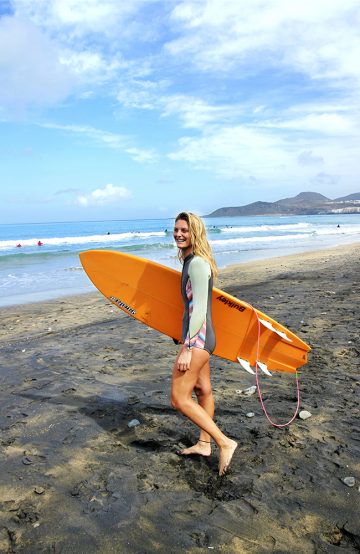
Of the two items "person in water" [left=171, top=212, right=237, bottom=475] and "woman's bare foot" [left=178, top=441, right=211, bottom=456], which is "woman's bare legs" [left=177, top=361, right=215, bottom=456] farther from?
"person in water" [left=171, top=212, right=237, bottom=475]

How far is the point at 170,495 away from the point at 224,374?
2.34 m

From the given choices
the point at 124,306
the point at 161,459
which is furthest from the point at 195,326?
the point at 124,306

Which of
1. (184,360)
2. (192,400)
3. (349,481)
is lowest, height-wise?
(349,481)

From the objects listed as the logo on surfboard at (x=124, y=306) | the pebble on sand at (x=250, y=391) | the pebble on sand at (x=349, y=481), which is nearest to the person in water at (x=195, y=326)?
the pebble on sand at (x=349, y=481)

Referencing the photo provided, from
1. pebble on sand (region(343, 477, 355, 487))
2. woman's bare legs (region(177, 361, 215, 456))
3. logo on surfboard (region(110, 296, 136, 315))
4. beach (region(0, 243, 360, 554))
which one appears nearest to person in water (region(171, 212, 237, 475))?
woman's bare legs (region(177, 361, 215, 456))

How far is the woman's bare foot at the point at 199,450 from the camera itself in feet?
10.9

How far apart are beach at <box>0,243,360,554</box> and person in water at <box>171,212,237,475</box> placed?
1.22 feet

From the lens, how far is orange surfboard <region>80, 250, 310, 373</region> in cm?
404

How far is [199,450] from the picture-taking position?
3.33 metres

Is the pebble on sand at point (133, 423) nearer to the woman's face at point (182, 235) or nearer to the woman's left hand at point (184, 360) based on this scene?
the woman's left hand at point (184, 360)

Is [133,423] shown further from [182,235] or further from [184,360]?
[182,235]

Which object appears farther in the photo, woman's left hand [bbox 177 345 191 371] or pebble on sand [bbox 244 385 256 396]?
pebble on sand [bbox 244 385 256 396]

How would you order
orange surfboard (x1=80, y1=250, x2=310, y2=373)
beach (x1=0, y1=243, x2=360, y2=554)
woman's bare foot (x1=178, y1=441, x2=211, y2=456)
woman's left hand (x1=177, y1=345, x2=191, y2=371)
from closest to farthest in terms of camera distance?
beach (x1=0, y1=243, x2=360, y2=554) → woman's left hand (x1=177, y1=345, x2=191, y2=371) → woman's bare foot (x1=178, y1=441, x2=211, y2=456) → orange surfboard (x1=80, y1=250, x2=310, y2=373)

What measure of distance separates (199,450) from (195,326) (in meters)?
1.06
